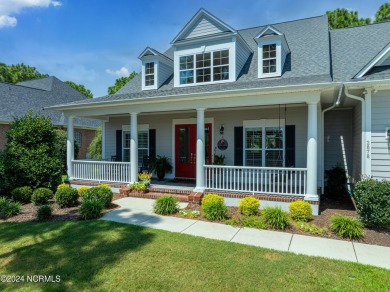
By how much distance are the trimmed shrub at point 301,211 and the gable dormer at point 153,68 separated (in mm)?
7698

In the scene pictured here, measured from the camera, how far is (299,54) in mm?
9844

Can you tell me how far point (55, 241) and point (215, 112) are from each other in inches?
285

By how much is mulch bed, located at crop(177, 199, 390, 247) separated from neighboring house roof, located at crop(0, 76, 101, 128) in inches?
592

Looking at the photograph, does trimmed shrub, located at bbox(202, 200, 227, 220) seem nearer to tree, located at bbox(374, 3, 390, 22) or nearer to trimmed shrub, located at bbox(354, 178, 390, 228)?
trimmed shrub, located at bbox(354, 178, 390, 228)

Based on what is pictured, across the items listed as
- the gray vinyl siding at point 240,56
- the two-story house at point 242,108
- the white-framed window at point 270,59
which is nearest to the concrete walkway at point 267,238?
the two-story house at point 242,108

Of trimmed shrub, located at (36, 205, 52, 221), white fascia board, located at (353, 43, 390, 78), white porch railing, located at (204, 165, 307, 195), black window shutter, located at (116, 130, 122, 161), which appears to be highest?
white fascia board, located at (353, 43, 390, 78)

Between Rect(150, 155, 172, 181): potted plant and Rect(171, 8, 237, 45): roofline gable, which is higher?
Rect(171, 8, 237, 45): roofline gable

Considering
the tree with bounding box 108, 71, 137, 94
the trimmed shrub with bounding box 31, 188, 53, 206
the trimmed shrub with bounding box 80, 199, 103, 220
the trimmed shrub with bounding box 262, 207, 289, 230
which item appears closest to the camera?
the trimmed shrub with bounding box 262, 207, 289, 230

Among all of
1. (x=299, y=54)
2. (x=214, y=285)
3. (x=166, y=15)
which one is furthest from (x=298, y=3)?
(x=214, y=285)

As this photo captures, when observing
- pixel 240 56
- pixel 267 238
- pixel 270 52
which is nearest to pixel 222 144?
pixel 240 56

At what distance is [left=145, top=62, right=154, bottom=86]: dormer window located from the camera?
1140cm

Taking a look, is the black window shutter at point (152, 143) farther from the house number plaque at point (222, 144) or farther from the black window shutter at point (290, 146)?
the black window shutter at point (290, 146)

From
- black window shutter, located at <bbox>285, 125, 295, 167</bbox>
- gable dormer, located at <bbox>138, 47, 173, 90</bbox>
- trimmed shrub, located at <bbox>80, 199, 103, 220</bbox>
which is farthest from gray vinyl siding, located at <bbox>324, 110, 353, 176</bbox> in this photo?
trimmed shrub, located at <bbox>80, 199, 103, 220</bbox>

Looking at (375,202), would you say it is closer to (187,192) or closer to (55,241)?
(187,192)
